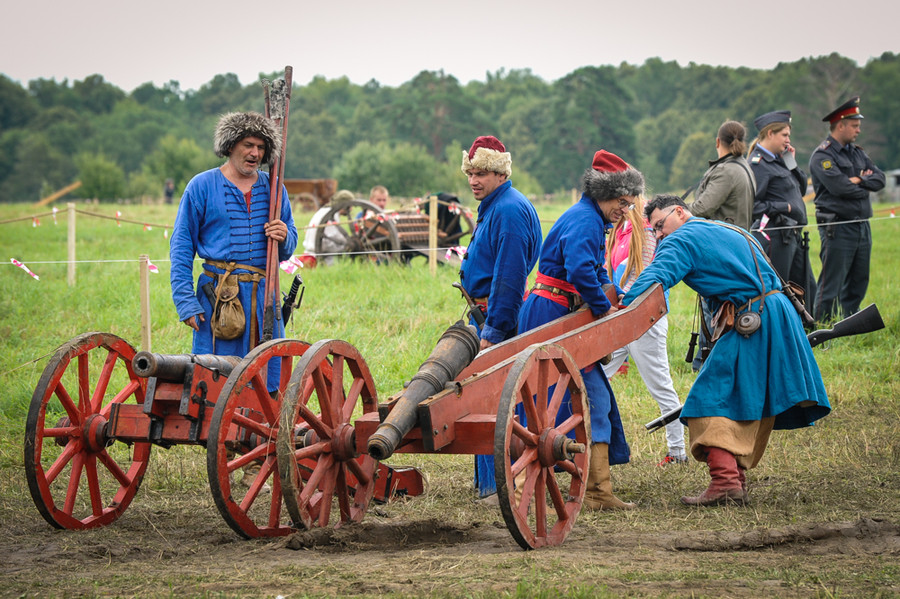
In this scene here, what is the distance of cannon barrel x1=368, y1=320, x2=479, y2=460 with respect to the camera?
13.2 ft

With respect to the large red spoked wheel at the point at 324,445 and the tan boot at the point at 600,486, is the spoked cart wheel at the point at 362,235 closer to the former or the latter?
the tan boot at the point at 600,486

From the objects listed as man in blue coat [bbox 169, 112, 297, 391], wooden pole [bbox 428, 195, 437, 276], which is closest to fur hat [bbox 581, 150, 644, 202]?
man in blue coat [bbox 169, 112, 297, 391]

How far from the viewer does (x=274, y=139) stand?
5.68 m

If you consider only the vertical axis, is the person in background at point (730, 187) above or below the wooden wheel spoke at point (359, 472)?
above

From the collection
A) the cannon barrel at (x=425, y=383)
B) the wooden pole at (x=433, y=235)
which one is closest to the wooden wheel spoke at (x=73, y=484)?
the cannon barrel at (x=425, y=383)

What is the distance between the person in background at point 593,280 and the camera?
5230 mm

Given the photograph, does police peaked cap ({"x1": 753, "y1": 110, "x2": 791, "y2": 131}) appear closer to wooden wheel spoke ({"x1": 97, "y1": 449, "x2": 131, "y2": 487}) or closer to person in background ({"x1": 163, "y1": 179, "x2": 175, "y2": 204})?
wooden wheel spoke ({"x1": 97, "y1": 449, "x2": 131, "y2": 487})

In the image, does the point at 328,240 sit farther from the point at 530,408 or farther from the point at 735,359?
the point at 530,408

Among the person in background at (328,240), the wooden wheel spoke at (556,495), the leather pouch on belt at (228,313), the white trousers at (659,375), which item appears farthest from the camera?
the person in background at (328,240)

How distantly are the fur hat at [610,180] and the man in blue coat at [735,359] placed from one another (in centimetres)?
36

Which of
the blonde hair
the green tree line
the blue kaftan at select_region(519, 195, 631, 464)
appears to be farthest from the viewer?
the green tree line

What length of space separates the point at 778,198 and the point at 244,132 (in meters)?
5.30

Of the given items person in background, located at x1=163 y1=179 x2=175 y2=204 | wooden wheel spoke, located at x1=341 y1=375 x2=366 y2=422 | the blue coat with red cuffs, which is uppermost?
person in background, located at x1=163 y1=179 x2=175 y2=204

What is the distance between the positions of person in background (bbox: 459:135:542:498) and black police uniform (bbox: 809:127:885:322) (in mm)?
5164
